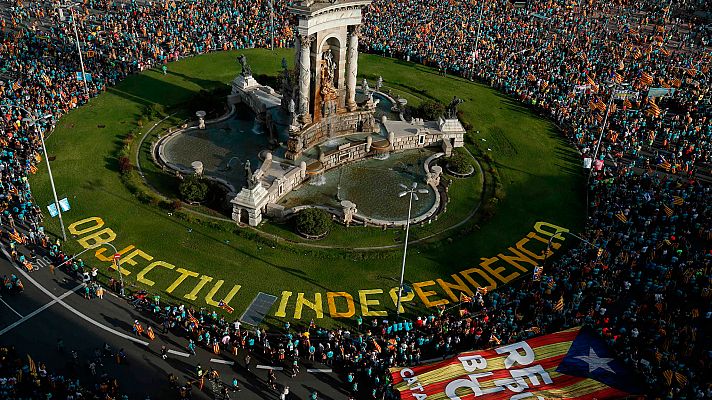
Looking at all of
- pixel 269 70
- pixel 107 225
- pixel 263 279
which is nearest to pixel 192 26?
pixel 269 70

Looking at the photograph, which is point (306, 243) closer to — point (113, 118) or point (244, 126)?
point (244, 126)

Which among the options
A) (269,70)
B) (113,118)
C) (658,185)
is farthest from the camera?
(269,70)

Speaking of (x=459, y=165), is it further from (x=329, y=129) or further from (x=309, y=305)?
(x=309, y=305)

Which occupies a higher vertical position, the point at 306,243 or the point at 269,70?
the point at 269,70

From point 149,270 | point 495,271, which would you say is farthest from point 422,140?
point 149,270

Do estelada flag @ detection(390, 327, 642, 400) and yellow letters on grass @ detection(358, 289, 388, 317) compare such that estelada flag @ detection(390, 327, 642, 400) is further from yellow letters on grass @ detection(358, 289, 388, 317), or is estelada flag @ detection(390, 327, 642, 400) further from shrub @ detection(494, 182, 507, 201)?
shrub @ detection(494, 182, 507, 201)

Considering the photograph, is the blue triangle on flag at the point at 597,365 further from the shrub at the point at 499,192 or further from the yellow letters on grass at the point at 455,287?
the shrub at the point at 499,192

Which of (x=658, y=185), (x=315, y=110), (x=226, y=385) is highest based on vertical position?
(x=315, y=110)
